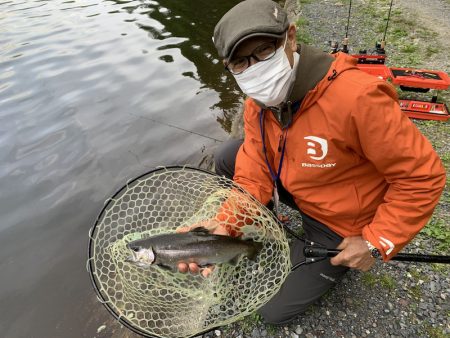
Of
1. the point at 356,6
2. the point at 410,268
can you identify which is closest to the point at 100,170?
the point at 410,268

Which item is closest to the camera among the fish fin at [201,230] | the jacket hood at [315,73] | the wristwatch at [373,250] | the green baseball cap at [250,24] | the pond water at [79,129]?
the green baseball cap at [250,24]

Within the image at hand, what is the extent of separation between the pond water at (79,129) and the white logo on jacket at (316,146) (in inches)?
106

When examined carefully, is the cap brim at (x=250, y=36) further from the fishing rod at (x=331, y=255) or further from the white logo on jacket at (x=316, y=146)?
the fishing rod at (x=331, y=255)

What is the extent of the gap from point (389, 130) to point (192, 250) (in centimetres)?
168

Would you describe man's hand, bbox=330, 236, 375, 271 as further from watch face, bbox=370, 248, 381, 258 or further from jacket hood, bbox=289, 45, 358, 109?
jacket hood, bbox=289, 45, 358, 109

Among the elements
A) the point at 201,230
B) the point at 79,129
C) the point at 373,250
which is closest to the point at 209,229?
the point at 201,230

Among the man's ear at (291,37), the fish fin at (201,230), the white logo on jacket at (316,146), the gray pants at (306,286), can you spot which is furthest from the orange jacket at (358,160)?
the fish fin at (201,230)

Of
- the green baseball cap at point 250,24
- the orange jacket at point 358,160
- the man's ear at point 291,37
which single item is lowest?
the orange jacket at point 358,160

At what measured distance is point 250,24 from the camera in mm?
2457

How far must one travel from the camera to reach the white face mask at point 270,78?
270cm

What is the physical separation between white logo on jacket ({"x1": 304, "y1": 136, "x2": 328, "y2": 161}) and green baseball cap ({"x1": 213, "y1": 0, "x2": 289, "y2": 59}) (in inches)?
31.6

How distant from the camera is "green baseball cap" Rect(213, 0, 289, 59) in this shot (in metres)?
2.46

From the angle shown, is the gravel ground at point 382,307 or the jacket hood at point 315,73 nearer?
the jacket hood at point 315,73

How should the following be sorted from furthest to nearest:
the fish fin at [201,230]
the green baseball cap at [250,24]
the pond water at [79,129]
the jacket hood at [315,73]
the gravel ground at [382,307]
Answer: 1. the pond water at [79,129]
2. the gravel ground at [382,307]
3. the fish fin at [201,230]
4. the jacket hood at [315,73]
5. the green baseball cap at [250,24]
